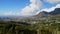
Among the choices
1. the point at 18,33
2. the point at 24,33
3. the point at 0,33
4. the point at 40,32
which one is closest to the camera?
the point at 40,32

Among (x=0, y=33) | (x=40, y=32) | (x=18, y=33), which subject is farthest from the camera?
(x=18, y=33)

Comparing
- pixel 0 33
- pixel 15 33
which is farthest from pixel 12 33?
pixel 0 33

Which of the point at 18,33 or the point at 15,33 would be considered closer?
the point at 15,33

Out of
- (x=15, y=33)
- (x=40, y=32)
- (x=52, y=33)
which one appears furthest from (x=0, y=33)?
(x=52, y=33)

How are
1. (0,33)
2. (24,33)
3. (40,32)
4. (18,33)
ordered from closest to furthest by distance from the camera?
(40,32) < (0,33) < (18,33) < (24,33)

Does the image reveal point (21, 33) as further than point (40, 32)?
Yes

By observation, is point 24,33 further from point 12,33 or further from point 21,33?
point 12,33

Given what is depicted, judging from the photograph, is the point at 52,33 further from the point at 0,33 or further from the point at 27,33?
the point at 0,33

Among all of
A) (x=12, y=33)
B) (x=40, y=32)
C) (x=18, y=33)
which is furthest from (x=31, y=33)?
(x=40, y=32)
